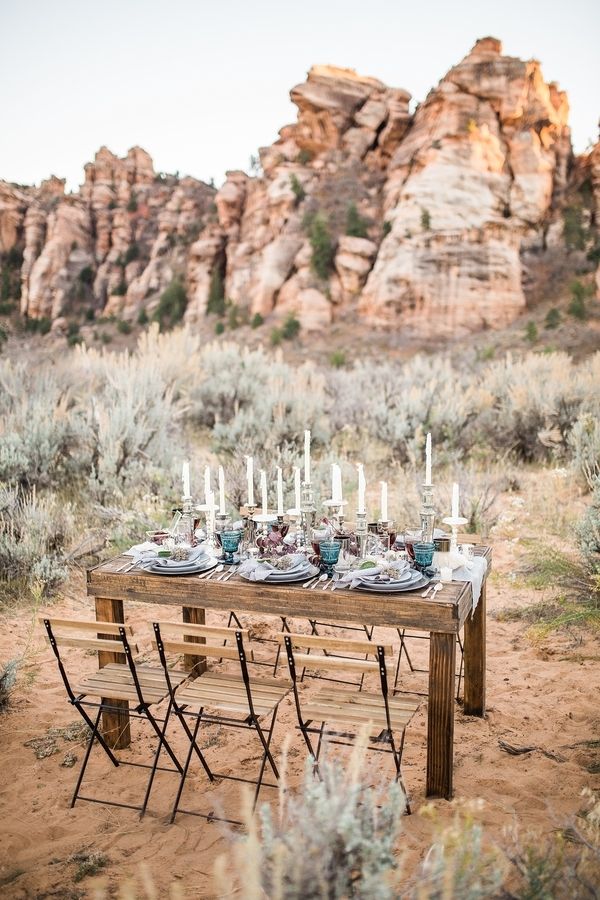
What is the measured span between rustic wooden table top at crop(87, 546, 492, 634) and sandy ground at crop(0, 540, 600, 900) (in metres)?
0.72

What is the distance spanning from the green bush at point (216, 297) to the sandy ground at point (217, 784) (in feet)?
135

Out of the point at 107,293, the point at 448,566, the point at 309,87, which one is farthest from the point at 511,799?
the point at 107,293

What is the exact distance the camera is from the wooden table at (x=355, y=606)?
3.13 metres

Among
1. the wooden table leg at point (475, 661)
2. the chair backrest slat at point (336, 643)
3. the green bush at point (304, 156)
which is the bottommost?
the wooden table leg at point (475, 661)

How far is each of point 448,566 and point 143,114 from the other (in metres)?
43.0

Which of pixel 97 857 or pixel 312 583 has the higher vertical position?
pixel 312 583

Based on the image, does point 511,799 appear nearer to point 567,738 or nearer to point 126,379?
point 567,738

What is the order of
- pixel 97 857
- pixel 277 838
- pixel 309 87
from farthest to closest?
1. pixel 309 87
2. pixel 97 857
3. pixel 277 838

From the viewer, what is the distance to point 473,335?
114 ft

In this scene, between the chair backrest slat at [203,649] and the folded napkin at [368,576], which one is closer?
the chair backrest slat at [203,649]

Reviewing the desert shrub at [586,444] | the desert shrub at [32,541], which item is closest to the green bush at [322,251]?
the desert shrub at [586,444]

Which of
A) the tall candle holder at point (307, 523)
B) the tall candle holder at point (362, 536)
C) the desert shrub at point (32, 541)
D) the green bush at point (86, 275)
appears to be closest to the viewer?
the tall candle holder at point (362, 536)

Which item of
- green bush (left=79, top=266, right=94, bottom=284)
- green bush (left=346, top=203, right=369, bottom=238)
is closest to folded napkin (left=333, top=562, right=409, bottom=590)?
green bush (left=346, top=203, right=369, bottom=238)

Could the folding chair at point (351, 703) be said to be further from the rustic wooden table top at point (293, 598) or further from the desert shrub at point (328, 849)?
the desert shrub at point (328, 849)
